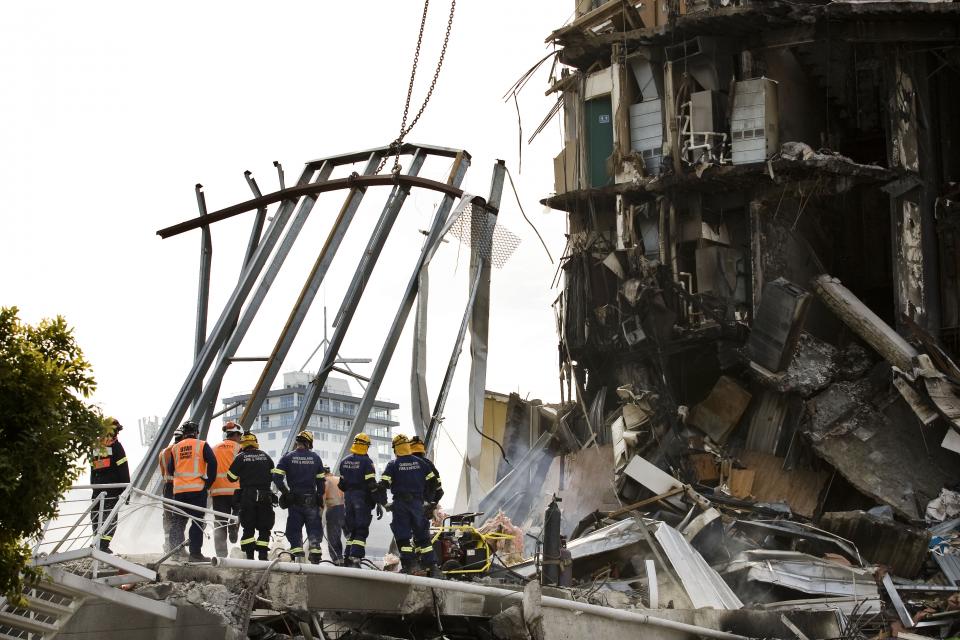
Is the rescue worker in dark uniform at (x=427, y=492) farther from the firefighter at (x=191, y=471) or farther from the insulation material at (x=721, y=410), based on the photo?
the insulation material at (x=721, y=410)

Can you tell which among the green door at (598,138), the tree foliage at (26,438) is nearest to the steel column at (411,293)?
the tree foliage at (26,438)

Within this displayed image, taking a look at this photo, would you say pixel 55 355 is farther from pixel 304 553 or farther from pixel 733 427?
pixel 733 427

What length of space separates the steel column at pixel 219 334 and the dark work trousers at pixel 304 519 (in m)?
3.94

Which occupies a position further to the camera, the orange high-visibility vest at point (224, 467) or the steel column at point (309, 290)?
the steel column at point (309, 290)

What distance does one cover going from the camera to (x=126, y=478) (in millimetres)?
13727

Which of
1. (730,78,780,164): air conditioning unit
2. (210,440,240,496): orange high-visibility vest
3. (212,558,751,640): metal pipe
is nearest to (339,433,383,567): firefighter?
(210,440,240,496): orange high-visibility vest

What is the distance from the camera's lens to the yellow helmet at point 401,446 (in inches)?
537

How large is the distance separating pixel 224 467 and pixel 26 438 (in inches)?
197

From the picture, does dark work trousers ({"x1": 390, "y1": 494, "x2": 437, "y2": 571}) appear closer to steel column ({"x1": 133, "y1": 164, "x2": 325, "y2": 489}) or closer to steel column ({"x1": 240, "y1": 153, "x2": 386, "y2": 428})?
steel column ({"x1": 240, "y1": 153, "x2": 386, "y2": 428})

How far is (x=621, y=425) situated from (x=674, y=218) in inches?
189

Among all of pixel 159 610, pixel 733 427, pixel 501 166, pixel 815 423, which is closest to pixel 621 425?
pixel 733 427

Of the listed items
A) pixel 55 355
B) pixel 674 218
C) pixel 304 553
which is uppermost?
pixel 674 218

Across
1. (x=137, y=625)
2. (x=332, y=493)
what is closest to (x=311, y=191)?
(x=332, y=493)

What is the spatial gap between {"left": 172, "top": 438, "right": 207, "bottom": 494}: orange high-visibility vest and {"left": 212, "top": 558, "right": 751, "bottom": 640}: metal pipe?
1.64 meters
